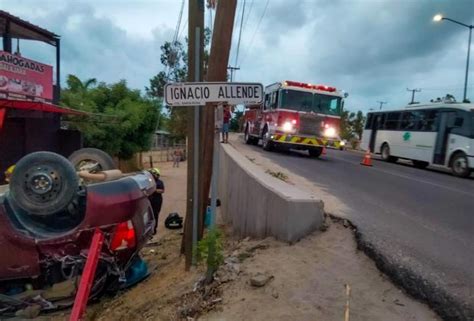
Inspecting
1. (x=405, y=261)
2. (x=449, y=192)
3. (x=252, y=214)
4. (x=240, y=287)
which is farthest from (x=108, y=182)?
(x=449, y=192)

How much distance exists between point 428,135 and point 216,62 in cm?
1583

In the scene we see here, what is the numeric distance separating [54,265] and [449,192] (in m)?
9.41

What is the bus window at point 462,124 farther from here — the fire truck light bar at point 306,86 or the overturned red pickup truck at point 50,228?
the overturned red pickup truck at point 50,228

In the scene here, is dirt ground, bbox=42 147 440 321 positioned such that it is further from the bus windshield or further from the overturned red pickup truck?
the bus windshield

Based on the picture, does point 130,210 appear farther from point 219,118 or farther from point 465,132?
point 465,132

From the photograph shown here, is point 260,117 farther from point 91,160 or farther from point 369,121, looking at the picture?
point 91,160

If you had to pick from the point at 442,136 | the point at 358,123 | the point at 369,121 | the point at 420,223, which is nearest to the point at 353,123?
the point at 358,123

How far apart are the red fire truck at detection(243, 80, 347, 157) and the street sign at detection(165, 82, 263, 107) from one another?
13944 mm

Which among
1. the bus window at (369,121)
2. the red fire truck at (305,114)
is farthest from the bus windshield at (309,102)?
the bus window at (369,121)

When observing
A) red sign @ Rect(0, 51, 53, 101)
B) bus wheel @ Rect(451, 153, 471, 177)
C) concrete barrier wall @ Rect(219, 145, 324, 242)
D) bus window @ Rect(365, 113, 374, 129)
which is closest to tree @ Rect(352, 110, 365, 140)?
bus window @ Rect(365, 113, 374, 129)

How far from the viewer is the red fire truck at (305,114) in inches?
733

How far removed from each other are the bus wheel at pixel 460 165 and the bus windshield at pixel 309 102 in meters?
4.77

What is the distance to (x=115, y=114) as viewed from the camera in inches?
1152

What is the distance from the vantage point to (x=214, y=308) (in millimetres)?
4023
